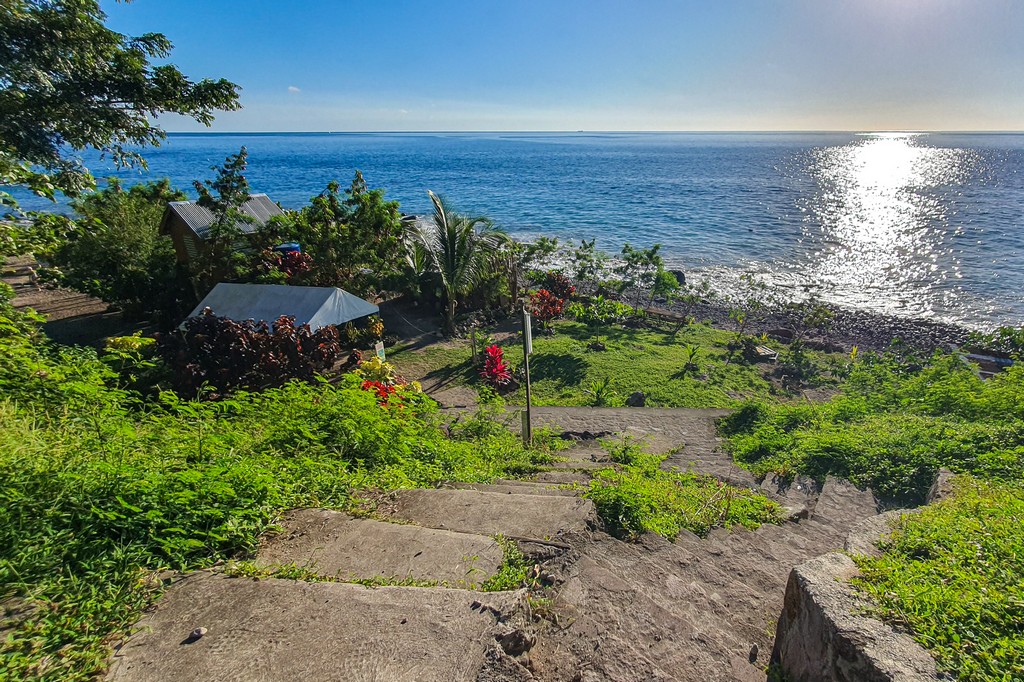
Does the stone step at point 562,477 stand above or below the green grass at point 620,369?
above

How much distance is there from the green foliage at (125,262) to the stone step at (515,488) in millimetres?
12895

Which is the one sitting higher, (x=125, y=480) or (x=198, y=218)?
(x=198, y=218)

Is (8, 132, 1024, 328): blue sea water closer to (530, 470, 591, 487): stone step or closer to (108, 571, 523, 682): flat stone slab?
(108, 571, 523, 682): flat stone slab

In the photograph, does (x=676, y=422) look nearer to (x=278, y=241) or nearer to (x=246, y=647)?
(x=246, y=647)

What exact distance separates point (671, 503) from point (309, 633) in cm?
389

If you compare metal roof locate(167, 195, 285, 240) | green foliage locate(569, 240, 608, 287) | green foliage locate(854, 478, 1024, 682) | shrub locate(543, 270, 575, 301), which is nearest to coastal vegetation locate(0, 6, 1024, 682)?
green foliage locate(854, 478, 1024, 682)

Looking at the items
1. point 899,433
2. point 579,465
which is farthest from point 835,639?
point 899,433

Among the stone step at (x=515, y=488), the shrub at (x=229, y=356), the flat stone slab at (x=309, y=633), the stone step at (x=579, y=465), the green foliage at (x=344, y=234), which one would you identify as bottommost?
the stone step at (x=579, y=465)

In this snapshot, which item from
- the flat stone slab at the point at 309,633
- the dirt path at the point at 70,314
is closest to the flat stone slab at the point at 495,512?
the flat stone slab at the point at 309,633

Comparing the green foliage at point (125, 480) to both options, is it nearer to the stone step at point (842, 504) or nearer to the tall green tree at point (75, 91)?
the tall green tree at point (75, 91)

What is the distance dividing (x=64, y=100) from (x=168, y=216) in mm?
10536

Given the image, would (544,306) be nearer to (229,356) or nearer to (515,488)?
(229,356)

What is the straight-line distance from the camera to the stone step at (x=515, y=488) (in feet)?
18.3

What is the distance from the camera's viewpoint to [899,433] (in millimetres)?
7219
